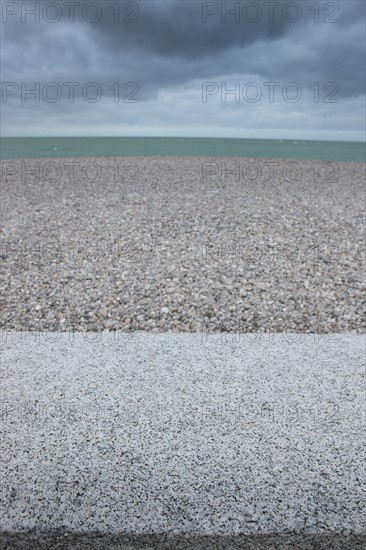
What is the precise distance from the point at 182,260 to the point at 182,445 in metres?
3.64

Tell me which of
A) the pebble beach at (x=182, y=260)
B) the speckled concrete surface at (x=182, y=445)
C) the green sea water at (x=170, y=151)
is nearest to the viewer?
the speckled concrete surface at (x=182, y=445)

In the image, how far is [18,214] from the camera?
8602 millimetres

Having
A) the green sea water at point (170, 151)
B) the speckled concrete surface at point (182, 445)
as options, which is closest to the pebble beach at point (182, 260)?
the speckled concrete surface at point (182, 445)

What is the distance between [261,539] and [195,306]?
2.77m

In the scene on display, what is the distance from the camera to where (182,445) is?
2.50m

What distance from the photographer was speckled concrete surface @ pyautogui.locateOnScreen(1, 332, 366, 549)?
6.62 ft

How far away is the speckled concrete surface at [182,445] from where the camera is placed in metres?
2.02

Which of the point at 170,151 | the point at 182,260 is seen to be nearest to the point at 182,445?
the point at 182,260

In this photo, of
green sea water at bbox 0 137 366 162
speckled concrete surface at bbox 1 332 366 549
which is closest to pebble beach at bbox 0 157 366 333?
speckled concrete surface at bbox 1 332 366 549

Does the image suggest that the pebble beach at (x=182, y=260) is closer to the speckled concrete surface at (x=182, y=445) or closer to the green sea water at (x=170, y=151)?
the speckled concrete surface at (x=182, y=445)

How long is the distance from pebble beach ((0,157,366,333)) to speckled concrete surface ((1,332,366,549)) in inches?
24.9

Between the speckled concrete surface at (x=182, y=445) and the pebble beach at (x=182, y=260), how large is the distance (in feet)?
2.08

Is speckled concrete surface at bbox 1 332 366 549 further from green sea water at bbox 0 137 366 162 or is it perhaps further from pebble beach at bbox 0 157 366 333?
green sea water at bbox 0 137 366 162

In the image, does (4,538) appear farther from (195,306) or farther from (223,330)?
(195,306)
